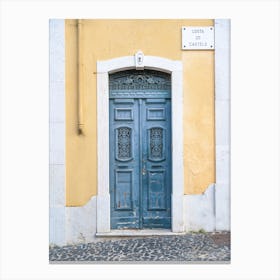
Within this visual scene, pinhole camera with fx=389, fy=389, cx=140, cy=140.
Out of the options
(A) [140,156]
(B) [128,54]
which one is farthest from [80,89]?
(A) [140,156]

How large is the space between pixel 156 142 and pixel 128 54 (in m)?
1.30

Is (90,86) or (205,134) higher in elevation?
(90,86)

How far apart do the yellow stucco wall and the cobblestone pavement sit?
2.06 feet

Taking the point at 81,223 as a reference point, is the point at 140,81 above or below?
above

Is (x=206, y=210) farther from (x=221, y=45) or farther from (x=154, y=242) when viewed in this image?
(x=221, y=45)

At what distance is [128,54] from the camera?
5.38 m

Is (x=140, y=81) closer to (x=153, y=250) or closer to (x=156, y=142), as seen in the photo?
(x=156, y=142)

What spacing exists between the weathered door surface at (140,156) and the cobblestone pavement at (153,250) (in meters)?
0.36

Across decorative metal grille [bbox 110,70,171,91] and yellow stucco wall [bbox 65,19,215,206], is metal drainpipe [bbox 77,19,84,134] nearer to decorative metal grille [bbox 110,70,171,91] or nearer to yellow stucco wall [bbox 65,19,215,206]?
yellow stucco wall [bbox 65,19,215,206]

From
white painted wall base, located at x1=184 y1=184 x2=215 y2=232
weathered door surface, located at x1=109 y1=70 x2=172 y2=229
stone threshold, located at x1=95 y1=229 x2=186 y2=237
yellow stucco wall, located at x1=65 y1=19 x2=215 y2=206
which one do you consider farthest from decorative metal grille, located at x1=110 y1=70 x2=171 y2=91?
stone threshold, located at x1=95 y1=229 x2=186 y2=237

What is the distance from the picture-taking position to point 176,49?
5398 mm

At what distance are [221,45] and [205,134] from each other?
1.24m

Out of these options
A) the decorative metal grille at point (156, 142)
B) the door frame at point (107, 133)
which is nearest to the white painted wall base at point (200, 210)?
the door frame at point (107, 133)
